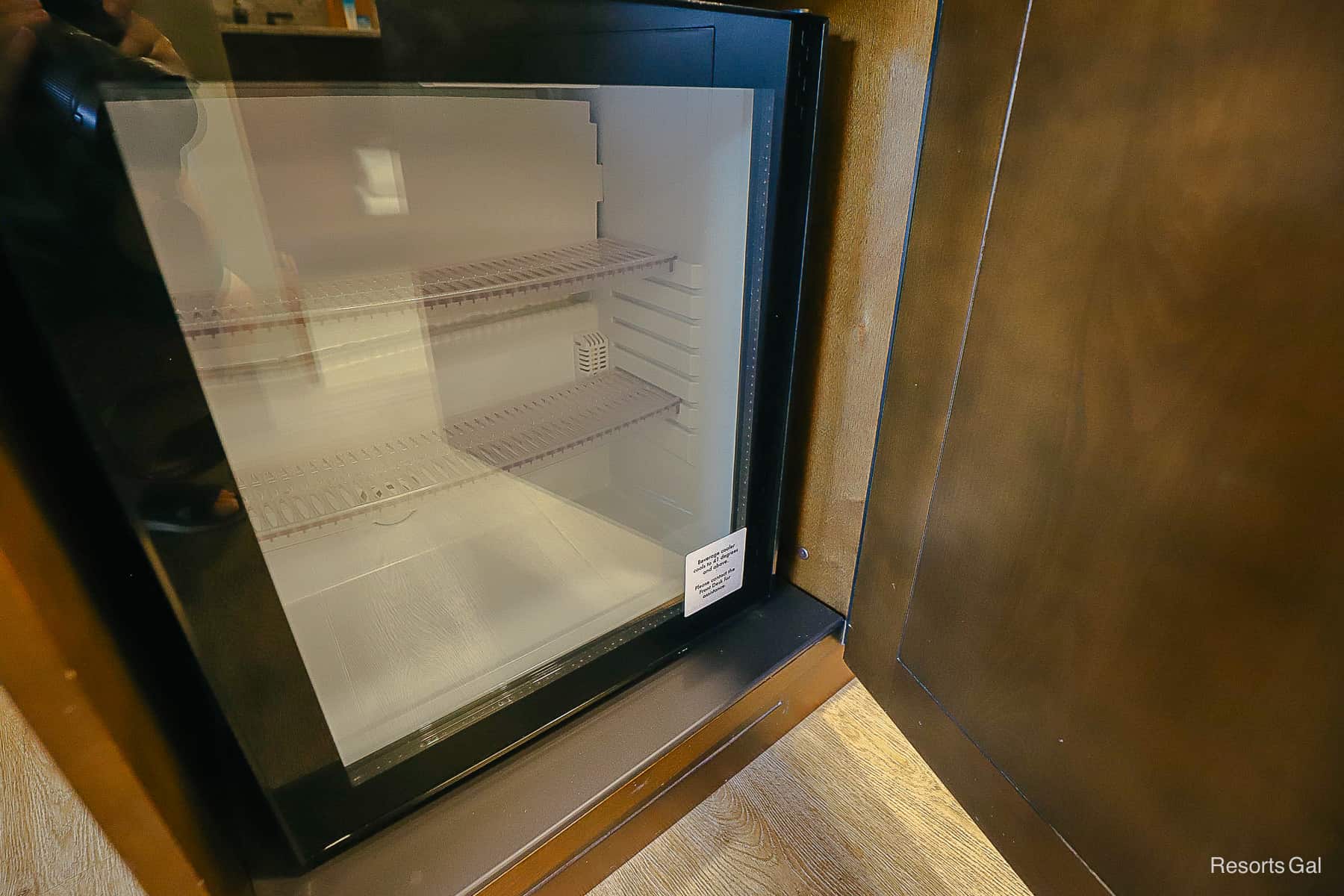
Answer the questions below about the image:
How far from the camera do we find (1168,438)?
450 mm

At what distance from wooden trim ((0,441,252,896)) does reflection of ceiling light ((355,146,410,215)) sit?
0.45 meters

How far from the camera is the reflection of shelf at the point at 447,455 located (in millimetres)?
758

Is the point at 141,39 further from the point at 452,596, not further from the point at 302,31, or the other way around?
the point at 452,596

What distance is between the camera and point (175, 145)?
549mm

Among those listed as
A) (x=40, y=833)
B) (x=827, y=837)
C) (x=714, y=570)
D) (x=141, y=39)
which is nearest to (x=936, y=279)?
(x=714, y=570)

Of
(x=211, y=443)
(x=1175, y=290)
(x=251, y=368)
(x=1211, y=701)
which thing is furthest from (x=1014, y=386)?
(x=251, y=368)

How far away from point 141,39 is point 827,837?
105cm

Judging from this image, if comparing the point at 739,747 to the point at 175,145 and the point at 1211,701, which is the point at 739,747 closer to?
the point at 1211,701

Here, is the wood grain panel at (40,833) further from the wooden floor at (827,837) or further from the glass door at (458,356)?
the wooden floor at (827,837)

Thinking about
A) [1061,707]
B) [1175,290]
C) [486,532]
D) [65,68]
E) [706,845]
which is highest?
[65,68]

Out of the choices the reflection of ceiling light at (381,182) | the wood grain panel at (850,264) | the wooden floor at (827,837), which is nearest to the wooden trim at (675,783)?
the wooden floor at (827,837)

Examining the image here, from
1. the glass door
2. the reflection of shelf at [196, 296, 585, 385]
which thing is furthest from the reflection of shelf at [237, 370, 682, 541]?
the reflection of shelf at [196, 296, 585, 385]

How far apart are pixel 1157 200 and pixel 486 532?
918 millimetres

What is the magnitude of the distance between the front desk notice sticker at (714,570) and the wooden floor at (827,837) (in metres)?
0.26
